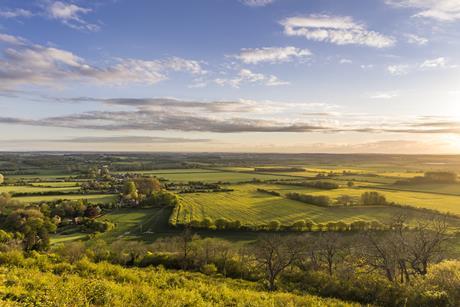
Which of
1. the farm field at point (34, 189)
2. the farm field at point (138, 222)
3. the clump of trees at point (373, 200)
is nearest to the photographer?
the farm field at point (138, 222)

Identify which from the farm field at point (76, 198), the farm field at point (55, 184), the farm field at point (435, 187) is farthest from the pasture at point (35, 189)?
the farm field at point (435, 187)

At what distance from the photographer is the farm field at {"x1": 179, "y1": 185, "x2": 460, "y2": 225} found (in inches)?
3265

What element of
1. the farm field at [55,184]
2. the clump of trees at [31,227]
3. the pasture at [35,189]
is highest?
the farm field at [55,184]

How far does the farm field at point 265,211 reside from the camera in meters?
82.9

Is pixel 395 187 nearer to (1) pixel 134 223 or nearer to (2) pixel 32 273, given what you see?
(1) pixel 134 223

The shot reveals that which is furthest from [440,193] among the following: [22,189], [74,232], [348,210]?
[22,189]

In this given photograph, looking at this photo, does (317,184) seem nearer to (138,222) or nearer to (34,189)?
(138,222)

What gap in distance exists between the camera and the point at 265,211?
91062 millimetres

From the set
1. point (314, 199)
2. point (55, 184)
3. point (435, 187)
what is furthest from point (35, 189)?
point (435, 187)

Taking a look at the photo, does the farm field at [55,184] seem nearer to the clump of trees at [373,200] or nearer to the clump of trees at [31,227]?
the clump of trees at [31,227]

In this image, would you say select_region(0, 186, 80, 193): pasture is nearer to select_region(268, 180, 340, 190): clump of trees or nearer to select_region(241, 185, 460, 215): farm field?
select_region(241, 185, 460, 215): farm field

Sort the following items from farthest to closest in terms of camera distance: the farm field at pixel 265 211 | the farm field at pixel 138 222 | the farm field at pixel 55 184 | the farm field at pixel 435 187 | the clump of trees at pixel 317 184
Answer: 1. the clump of trees at pixel 317 184
2. the farm field at pixel 55 184
3. the farm field at pixel 435 187
4. the farm field at pixel 265 211
5. the farm field at pixel 138 222

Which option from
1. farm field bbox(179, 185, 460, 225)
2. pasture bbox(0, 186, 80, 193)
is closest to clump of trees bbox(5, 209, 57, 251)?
farm field bbox(179, 185, 460, 225)

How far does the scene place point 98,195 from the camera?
116 meters
